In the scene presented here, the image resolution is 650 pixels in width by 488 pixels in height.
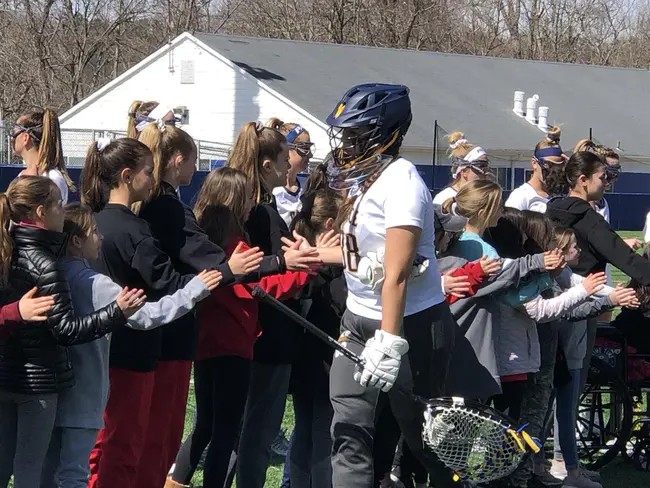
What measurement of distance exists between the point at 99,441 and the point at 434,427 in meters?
1.81

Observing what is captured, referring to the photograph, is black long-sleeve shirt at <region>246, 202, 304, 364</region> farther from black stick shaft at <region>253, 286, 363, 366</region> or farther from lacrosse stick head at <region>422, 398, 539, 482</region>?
lacrosse stick head at <region>422, 398, 539, 482</region>

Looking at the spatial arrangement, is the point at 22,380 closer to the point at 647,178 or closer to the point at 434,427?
the point at 434,427

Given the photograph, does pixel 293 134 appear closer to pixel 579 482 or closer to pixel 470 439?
pixel 579 482

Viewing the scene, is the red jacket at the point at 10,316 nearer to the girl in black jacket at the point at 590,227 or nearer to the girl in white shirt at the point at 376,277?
the girl in white shirt at the point at 376,277

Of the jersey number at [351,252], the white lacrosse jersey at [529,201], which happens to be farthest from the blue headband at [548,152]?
the jersey number at [351,252]

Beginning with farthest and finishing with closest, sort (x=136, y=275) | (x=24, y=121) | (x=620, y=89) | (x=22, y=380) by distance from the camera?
(x=620, y=89) → (x=24, y=121) → (x=136, y=275) → (x=22, y=380)

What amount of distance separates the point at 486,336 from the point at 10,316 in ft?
9.04

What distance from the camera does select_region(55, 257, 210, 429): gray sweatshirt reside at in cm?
487

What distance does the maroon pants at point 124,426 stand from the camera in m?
5.19

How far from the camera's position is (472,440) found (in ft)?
15.1

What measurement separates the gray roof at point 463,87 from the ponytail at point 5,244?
28132mm

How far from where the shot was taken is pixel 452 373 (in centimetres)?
597

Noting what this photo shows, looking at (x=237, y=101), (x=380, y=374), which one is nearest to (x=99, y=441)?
(x=380, y=374)

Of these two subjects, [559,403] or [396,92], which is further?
[559,403]
